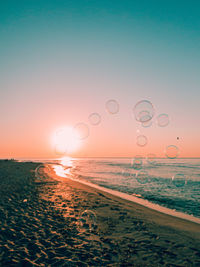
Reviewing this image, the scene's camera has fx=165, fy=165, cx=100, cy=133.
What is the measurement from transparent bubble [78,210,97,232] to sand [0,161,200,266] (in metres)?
0.05

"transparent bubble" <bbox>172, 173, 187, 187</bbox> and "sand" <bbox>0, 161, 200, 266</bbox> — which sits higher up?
"sand" <bbox>0, 161, 200, 266</bbox>

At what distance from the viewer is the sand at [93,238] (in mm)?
5453

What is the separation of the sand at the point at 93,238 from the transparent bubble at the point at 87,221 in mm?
49

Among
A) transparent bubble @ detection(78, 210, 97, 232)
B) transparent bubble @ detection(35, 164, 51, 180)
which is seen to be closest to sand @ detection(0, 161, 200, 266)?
transparent bubble @ detection(78, 210, 97, 232)

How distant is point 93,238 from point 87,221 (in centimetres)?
192

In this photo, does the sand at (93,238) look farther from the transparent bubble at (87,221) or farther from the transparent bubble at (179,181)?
the transparent bubble at (179,181)

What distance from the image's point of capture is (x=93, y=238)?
6.91 m

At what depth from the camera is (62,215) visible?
9.43 m

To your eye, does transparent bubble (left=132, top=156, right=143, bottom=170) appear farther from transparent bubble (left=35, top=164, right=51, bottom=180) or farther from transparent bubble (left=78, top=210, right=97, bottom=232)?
transparent bubble (left=78, top=210, right=97, bottom=232)

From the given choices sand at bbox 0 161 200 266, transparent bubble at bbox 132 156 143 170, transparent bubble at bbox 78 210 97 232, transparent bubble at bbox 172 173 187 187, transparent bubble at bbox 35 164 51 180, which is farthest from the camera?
transparent bubble at bbox 132 156 143 170

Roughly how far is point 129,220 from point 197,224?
423 centimetres

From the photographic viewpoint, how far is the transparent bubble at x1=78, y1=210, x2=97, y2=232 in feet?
25.9

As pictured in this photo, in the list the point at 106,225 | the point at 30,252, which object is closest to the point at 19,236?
the point at 30,252

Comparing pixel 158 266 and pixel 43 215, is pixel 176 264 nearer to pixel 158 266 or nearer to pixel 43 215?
pixel 158 266
